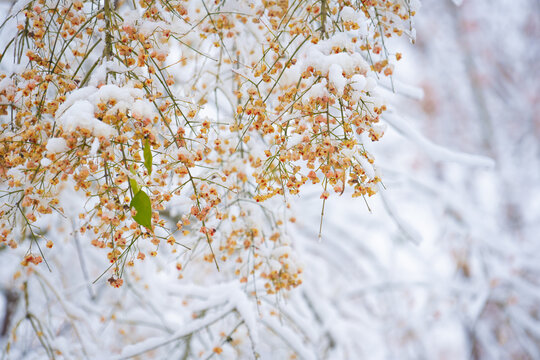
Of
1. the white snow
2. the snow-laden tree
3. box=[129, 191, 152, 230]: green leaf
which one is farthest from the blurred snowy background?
the white snow

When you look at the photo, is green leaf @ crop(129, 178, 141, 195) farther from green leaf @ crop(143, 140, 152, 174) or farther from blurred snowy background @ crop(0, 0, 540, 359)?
blurred snowy background @ crop(0, 0, 540, 359)

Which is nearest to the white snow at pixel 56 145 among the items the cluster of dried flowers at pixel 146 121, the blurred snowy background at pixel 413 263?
the cluster of dried flowers at pixel 146 121

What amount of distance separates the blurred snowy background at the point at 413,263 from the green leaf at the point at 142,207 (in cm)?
51

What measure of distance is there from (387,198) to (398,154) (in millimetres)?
5888

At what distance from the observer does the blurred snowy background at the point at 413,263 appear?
204 centimetres

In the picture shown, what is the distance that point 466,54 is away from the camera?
643 cm

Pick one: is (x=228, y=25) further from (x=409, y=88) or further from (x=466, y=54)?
(x=466, y=54)

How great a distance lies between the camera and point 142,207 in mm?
910

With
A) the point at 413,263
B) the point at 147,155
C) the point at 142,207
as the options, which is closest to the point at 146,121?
the point at 147,155

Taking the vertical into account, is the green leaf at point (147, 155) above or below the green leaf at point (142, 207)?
above

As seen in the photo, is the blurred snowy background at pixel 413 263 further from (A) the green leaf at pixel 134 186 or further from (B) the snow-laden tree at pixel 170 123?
(A) the green leaf at pixel 134 186

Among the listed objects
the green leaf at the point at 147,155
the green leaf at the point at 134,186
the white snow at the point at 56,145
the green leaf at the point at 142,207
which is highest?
the white snow at the point at 56,145

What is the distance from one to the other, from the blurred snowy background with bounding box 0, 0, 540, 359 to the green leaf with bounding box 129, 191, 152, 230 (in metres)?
0.51

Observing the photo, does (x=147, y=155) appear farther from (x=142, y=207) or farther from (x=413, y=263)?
(x=413, y=263)
